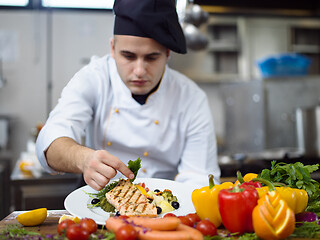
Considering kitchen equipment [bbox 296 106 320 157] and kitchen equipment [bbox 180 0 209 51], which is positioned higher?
kitchen equipment [bbox 180 0 209 51]

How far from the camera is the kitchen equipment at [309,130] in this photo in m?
3.68

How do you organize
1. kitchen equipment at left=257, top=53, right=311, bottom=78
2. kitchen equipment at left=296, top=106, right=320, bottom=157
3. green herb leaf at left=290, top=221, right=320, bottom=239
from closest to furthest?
green herb leaf at left=290, top=221, right=320, bottom=239, kitchen equipment at left=296, top=106, right=320, bottom=157, kitchen equipment at left=257, top=53, right=311, bottom=78

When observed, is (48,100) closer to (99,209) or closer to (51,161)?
(51,161)

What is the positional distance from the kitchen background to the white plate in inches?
135

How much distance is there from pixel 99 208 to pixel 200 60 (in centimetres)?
453

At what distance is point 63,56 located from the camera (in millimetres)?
5402

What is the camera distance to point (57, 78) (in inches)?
211

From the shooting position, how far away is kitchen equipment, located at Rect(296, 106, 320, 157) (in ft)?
12.1

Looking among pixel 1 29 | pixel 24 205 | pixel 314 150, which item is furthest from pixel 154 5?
pixel 1 29

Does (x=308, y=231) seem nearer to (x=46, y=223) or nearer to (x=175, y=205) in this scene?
(x=175, y=205)

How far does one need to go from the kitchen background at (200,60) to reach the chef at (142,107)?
2.92m

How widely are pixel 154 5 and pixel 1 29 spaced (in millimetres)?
4418

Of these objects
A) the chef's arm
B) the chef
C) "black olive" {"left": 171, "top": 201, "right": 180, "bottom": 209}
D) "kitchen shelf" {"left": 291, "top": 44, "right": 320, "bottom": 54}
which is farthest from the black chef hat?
"kitchen shelf" {"left": 291, "top": 44, "right": 320, "bottom": 54}

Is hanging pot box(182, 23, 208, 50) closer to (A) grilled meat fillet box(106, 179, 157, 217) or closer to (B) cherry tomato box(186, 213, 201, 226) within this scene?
(A) grilled meat fillet box(106, 179, 157, 217)
